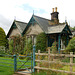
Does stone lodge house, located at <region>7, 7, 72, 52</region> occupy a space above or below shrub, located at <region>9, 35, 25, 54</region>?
above

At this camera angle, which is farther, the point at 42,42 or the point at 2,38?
the point at 2,38

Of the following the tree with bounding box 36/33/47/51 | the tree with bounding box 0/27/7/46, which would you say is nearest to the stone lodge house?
the tree with bounding box 36/33/47/51

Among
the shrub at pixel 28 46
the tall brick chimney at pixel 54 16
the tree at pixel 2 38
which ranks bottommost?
the shrub at pixel 28 46

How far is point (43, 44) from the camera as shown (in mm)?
17453

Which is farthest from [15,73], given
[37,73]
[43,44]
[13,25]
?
[13,25]

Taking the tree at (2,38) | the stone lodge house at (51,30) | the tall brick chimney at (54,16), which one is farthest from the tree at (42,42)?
the tree at (2,38)

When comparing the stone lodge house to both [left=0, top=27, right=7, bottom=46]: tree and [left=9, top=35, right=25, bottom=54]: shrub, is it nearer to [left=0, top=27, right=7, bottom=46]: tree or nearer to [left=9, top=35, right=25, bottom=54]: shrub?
[left=9, top=35, right=25, bottom=54]: shrub

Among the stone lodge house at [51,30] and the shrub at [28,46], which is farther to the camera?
the shrub at [28,46]

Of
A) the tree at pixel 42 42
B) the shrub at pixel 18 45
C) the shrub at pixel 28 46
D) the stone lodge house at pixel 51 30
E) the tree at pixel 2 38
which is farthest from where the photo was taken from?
the tree at pixel 2 38

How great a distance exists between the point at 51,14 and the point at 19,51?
31.0 ft

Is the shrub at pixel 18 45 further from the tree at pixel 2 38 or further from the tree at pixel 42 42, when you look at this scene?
the tree at pixel 2 38

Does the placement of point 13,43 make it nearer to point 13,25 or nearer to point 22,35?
point 22,35

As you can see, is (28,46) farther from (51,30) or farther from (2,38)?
(2,38)

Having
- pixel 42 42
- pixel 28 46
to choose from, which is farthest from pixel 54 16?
pixel 28 46
